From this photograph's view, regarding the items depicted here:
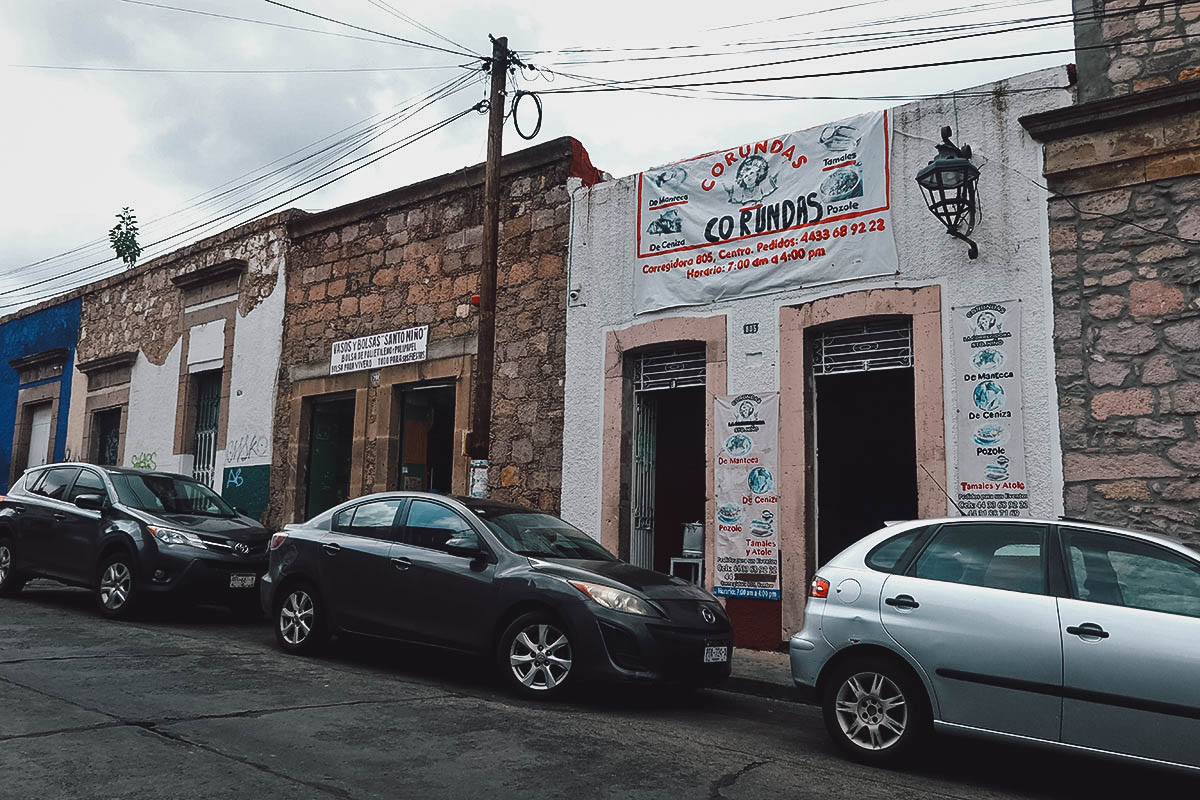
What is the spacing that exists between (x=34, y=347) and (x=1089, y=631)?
22.8 m

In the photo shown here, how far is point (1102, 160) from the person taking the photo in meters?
8.57

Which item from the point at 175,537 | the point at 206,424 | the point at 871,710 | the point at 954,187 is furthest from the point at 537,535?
the point at 206,424

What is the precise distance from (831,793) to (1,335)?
24.1 meters

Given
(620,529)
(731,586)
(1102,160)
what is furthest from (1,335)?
(1102,160)

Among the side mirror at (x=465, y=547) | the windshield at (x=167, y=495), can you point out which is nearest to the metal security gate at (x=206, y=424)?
the windshield at (x=167, y=495)

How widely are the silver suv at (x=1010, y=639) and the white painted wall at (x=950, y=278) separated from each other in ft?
10.5

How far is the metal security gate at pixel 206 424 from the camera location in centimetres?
1692

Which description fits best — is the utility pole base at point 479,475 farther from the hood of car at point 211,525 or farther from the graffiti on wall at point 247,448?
the graffiti on wall at point 247,448

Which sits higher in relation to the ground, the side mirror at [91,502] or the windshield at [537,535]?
the side mirror at [91,502]

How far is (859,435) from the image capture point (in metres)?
12.7

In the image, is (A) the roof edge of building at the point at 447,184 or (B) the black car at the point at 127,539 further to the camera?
(A) the roof edge of building at the point at 447,184

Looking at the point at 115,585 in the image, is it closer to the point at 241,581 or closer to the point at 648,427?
the point at 241,581

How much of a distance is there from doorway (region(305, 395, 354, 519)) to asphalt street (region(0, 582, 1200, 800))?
282 inches

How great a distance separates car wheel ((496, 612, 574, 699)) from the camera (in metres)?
6.83
